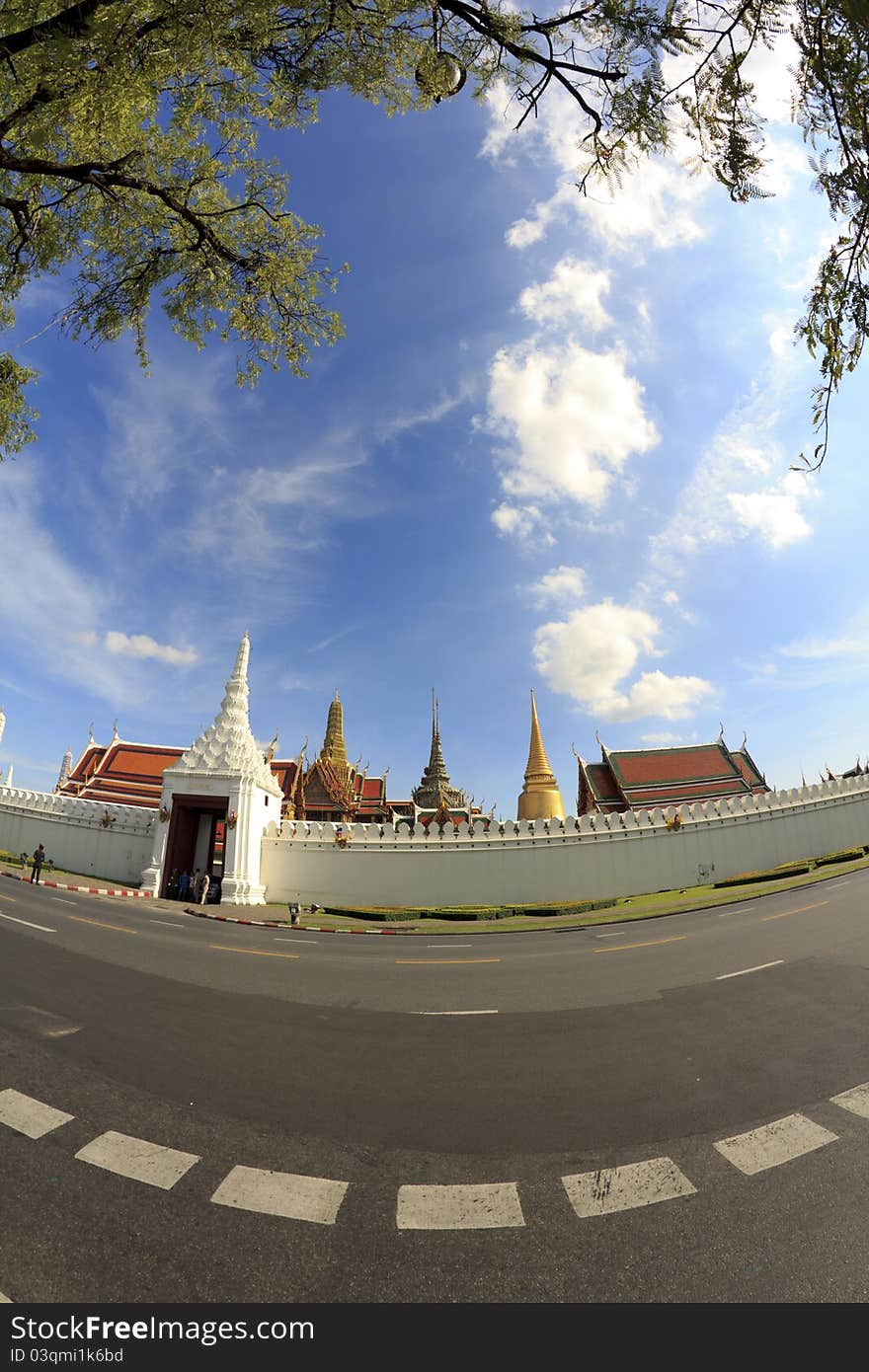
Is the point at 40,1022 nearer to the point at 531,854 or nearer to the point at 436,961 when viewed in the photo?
the point at 436,961

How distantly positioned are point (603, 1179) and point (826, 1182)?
1.26 metres

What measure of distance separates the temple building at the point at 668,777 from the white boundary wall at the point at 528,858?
614 centimetres

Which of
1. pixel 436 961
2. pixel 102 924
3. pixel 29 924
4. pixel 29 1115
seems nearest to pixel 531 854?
pixel 436 961

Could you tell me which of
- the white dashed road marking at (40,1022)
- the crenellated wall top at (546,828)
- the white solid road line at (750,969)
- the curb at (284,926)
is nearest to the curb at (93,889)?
the curb at (284,926)

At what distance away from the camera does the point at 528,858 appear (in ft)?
79.9

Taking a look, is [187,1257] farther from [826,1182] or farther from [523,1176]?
[826,1182]

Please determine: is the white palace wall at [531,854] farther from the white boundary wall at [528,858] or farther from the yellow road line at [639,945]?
the yellow road line at [639,945]

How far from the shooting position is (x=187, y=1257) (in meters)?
2.54

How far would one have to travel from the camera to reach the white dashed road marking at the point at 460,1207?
2.82m

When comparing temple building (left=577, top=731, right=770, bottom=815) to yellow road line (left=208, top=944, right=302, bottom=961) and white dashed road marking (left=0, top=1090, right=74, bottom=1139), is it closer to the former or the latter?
yellow road line (left=208, top=944, right=302, bottom=961)

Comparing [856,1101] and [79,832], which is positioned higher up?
[79,832]

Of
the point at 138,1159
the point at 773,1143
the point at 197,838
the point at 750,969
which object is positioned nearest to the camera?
the point at 138,1159

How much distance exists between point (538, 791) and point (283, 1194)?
3964 cm

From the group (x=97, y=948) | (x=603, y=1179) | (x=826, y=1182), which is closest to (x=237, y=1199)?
(x=603, y=1179)
